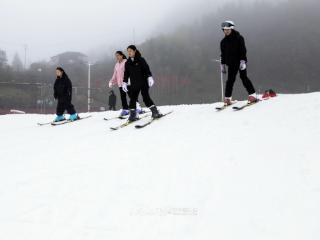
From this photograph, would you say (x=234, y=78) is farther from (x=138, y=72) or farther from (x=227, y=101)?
(x=138, y=72)

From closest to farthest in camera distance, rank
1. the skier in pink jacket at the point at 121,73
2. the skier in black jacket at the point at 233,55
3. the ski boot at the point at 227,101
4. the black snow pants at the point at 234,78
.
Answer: the skier in black jacket at the point at 233,55 → the black snow pants at the point at 234,78 → the ski boot at the point at 227,101 → the skier in pink jacket at the point at 121,73

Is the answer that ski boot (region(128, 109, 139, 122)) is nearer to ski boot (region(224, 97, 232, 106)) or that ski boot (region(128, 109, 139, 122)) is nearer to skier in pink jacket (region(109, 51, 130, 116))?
skier in pink jacket (region(109, 51, 130, 116))

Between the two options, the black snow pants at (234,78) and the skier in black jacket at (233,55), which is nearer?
the skier in black jacket at (233,55)

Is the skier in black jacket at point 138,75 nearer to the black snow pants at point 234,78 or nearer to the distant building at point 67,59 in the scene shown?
the black snow pants at point 234,78

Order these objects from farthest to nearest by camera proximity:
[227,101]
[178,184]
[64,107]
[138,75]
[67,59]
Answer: [67,59], [64,107], [227,101], [138,75], [178,184]

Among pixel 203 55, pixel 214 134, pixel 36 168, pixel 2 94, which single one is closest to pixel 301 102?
pixel 214 134

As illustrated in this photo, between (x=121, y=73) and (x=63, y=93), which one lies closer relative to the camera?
(x=121, y=73)

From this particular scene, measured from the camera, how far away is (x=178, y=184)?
4680 mm

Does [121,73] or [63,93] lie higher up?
[121,73]

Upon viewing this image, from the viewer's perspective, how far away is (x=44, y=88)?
27984 mm

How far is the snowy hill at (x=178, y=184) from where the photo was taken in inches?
144

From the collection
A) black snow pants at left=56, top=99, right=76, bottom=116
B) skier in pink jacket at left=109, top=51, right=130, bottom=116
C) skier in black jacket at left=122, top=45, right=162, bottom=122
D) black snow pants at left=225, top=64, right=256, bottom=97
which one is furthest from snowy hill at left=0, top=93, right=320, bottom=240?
black snow pants at left=56, top=99, right=76, bottom=116

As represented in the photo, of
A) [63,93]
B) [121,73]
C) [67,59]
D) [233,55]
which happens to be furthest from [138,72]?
[67,59]

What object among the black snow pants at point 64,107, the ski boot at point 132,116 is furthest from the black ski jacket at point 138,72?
the black snow pants at point 64,107
